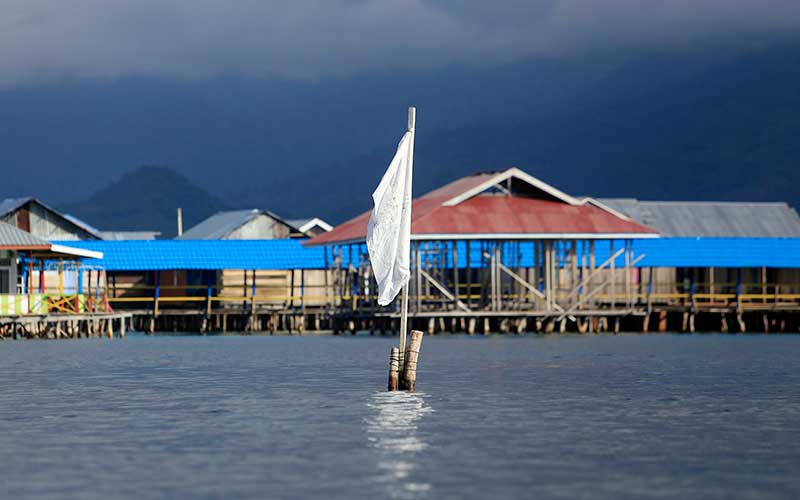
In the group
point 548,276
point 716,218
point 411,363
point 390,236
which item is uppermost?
point 716,218

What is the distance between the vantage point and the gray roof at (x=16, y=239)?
2132 inches

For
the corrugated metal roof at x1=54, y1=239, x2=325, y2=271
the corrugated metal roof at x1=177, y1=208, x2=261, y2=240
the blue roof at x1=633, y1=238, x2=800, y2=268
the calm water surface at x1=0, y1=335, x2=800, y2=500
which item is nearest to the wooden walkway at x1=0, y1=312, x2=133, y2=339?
the corrugated metal roof at x1=54, y1=239, x2=325, y2=271

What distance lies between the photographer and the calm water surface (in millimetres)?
A: 15812

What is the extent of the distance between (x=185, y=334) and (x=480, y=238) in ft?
69.4

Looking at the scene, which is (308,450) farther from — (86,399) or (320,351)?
(320,351)

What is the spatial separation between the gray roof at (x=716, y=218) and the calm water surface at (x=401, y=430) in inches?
1562

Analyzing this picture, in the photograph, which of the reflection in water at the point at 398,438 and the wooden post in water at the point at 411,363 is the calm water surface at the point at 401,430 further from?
the wooden post in water at the point at 411,363

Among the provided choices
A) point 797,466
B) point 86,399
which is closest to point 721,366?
point 86,399

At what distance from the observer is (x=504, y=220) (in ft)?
190

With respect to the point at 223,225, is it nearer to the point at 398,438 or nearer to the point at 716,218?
the point at 716,218

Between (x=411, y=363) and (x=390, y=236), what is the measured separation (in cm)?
288

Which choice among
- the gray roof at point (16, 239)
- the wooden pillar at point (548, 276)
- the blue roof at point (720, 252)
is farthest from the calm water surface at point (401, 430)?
the blue roof at point (720, 252)

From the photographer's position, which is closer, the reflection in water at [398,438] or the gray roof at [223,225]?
the reflection in water at [398,438]

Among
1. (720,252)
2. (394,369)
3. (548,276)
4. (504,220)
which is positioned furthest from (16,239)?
(720,252)
